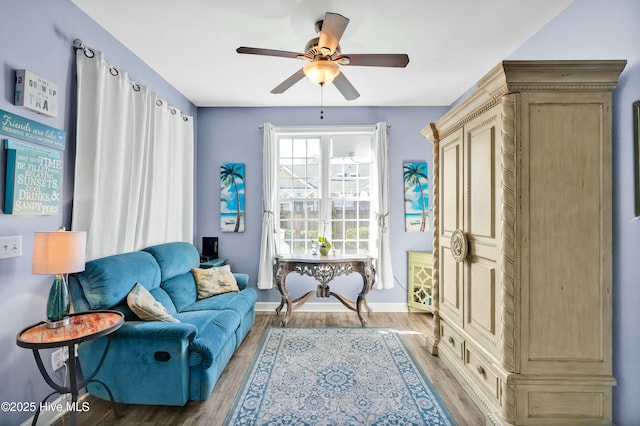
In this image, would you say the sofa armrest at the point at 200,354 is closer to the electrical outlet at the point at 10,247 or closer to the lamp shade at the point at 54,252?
the lamp shade at the point at 54,252

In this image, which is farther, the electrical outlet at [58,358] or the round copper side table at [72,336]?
the electrical outlet at [58,358]

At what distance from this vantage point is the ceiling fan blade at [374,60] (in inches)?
84.0

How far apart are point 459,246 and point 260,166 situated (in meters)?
2.73

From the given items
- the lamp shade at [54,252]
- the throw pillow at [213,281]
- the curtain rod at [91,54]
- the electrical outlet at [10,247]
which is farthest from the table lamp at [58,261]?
the throw pillow at [213,281]

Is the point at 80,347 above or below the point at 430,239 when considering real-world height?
below

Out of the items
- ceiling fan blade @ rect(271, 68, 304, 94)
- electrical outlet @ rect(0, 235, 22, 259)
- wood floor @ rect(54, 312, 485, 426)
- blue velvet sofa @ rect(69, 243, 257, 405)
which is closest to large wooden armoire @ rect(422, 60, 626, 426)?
wood floor @ rect(54, 312, 485, 426)

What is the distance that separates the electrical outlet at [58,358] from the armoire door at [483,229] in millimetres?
2769

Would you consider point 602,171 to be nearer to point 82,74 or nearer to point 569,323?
point 569,323

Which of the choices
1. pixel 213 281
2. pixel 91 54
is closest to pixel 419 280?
pixel 213 281

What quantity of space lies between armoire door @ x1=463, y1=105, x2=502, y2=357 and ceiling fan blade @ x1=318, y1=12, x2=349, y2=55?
1.07m

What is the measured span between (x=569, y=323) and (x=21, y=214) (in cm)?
318

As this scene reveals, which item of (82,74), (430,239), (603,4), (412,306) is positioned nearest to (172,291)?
(82,74)

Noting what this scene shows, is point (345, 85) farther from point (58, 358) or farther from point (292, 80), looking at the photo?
point (58, 358)

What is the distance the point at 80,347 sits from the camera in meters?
2.07
